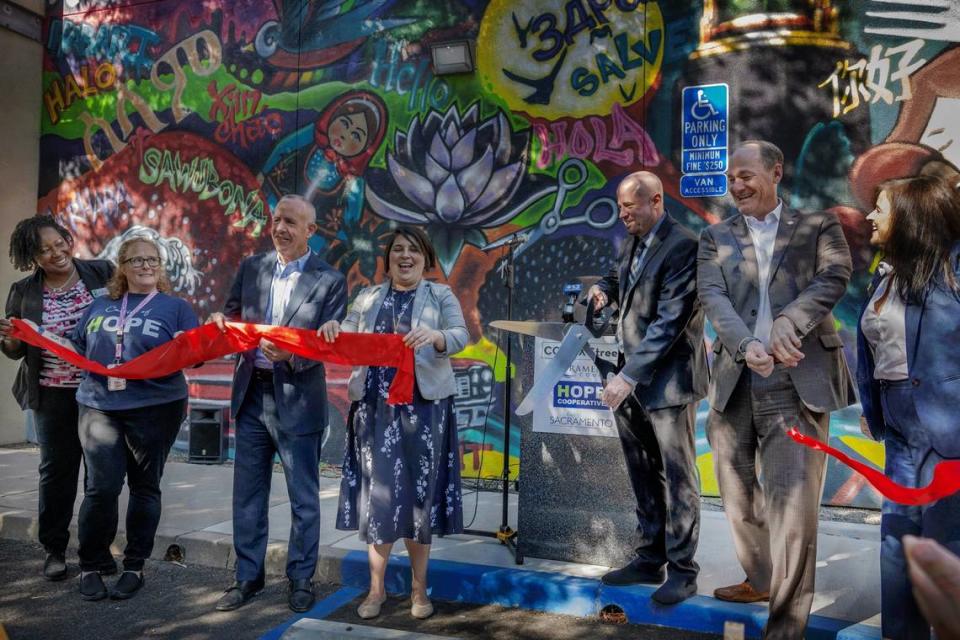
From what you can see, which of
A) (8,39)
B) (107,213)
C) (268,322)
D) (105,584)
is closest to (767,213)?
(268,322)

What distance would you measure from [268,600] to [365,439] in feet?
4.04

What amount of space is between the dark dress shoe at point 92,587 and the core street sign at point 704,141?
5.29 metres

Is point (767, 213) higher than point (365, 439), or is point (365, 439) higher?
point (767, 213)

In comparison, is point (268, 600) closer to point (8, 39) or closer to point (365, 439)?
point (365, 439)

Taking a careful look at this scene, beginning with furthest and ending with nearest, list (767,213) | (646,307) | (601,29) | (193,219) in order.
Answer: (193,219) → (601,29) → (646,307) → (767,213)

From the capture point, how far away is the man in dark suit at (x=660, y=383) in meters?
4.07

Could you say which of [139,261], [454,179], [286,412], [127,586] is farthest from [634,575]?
[454,179]

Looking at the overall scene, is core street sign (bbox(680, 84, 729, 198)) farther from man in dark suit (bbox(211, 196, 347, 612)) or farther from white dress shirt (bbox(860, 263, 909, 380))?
man in dark suit (bbox(211, 196, 347, 612))

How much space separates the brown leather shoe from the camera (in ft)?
13.4

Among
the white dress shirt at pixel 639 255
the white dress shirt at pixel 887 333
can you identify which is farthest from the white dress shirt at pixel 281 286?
the white dress shirt at pixel 887 333

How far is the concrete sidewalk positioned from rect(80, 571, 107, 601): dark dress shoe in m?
0.75

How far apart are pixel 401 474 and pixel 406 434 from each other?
0.70 feet

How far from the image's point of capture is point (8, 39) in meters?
8.71

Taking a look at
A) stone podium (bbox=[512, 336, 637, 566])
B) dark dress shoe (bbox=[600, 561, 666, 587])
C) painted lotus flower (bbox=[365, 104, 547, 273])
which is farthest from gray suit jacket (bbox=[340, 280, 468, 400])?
painted lotus flower (bbox=[365, 104, 547, 273])
